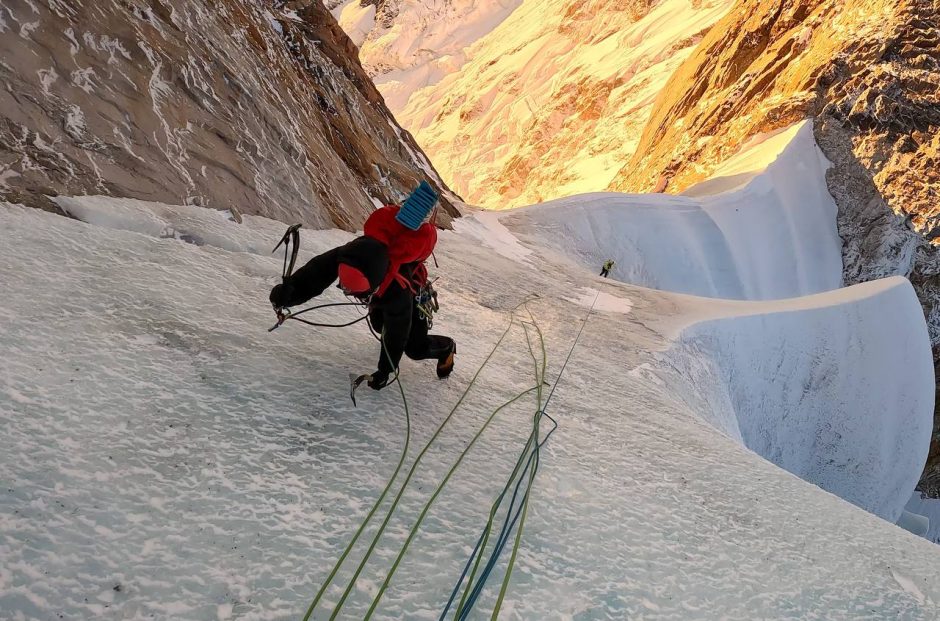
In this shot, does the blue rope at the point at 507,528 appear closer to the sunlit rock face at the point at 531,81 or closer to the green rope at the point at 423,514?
the green rope at the point at 423,514

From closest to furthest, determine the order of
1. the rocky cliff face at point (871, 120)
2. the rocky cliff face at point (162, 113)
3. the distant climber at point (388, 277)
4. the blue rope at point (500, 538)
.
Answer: the blue rope at point (500, 538)
the distant climber at point (388, 277)
the rocky cliff face at point (162, 113)
the rocky cliff face at point (871, 120)

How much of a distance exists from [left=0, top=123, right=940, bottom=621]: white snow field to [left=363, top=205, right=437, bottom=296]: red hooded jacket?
0.61 m

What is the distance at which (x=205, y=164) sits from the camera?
424cm

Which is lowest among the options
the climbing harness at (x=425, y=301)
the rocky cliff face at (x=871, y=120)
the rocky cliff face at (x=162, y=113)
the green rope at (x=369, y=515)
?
the rocky cliff face at (x=871, y=120)

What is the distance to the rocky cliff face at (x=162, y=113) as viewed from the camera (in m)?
3.10

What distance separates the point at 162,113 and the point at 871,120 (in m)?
20.5

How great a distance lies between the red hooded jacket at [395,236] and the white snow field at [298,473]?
0.61 m

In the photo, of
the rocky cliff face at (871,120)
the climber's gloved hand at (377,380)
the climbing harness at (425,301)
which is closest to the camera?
the climber's gloved hand at (377,380)

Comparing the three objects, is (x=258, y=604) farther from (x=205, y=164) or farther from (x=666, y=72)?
(x=666, y=72)

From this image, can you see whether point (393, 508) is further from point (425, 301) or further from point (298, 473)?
point (425, 301)

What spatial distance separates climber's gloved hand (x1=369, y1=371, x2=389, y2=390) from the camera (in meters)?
2.47

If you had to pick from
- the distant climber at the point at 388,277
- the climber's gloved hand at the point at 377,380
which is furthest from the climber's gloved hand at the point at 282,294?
the climber's gloved hand at the point at 377,380

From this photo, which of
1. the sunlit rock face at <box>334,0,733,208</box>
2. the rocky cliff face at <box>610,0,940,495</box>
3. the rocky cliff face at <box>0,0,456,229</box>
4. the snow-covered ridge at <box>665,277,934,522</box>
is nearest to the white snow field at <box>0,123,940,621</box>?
the rocky cliff face at <box>0,0,456,229</box>

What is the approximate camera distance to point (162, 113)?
4152mm
